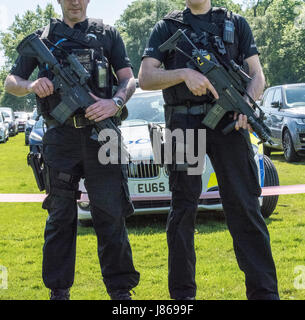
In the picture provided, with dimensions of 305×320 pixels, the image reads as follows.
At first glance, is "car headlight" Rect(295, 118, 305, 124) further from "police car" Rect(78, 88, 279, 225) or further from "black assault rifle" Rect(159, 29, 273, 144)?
"black assault rifle" Rect(159, 29, 273, 144)

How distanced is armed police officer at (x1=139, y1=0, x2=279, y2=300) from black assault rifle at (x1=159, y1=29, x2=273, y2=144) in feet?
0.13

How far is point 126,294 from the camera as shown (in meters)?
3.44

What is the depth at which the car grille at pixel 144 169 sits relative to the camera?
19.5 ft

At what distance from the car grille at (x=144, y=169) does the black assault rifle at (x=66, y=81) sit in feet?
8.24

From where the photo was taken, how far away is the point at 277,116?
12.7 meters

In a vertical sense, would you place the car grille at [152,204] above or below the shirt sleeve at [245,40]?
below

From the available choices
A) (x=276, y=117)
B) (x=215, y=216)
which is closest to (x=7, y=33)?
(x=276, y=117)

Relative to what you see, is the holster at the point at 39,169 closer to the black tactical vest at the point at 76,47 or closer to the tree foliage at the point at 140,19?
the black tactical vest at the point at 76,47

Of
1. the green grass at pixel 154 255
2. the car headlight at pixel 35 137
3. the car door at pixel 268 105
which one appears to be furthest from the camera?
the car door at pixel 268 105

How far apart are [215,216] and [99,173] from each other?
3513 mm

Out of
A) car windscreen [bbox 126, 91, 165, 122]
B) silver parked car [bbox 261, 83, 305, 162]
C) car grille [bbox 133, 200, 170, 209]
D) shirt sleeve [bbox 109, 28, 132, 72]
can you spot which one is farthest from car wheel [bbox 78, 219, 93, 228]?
silver parked car [bbox 261, 83, 305, 162]

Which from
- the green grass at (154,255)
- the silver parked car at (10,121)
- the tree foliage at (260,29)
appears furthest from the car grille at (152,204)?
the silver parked car at (10,121)

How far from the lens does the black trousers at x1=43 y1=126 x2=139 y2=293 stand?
3424mm
